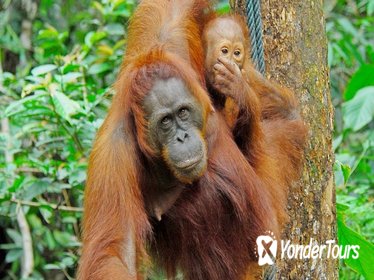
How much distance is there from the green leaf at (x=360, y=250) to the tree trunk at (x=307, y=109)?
0.25 meters

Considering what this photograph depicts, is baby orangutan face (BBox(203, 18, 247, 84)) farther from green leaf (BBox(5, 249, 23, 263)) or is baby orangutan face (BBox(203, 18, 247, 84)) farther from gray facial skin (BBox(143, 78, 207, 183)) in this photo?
green leaf (BBox(5, 249, 23, 263))

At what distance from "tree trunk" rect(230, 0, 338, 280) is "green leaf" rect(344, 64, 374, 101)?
213cm

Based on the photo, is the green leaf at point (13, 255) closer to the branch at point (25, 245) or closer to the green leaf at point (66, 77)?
the branch at point (25, 245)

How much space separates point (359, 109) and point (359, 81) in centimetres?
43

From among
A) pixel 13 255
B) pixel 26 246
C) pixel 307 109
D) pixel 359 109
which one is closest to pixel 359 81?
pixel 359 109

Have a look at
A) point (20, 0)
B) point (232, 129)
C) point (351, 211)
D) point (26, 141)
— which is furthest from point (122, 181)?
point (20, 0)

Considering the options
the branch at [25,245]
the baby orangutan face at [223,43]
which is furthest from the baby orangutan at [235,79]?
the branch at [25,245]

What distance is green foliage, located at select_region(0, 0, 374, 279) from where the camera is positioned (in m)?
4.24

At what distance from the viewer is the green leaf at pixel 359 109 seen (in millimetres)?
4938

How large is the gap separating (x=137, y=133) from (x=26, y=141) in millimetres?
2655

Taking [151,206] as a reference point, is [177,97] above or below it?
above

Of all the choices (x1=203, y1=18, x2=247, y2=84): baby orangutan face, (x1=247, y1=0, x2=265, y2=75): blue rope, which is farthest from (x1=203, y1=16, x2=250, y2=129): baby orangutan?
(x1=247, y1=0, x2=265, y2=75): blue rope

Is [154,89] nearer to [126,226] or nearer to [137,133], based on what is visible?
[137,133]

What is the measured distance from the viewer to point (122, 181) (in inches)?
107
